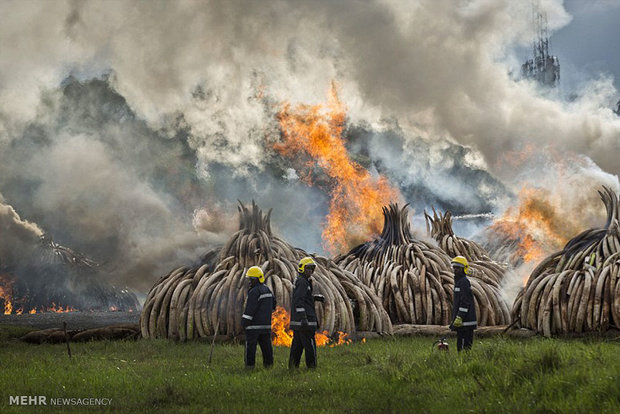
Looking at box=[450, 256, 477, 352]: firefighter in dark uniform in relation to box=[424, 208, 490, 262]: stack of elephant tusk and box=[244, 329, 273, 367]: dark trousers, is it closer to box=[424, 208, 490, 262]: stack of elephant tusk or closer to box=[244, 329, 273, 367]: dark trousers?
box=[244, 329, 273, 367]: dark trousers

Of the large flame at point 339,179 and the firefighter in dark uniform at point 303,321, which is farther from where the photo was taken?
the large flame at point 339,179

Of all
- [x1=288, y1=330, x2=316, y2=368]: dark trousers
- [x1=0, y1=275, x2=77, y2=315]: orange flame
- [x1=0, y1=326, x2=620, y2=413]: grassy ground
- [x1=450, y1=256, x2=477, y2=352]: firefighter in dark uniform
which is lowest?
[x1=0, y1=326, x2=620, y2=413]: grassy ground

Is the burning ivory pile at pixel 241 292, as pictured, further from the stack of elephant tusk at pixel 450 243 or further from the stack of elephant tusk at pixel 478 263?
the stack of elephant tusk at pixel 450 243

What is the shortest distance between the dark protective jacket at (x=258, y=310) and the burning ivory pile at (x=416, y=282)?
31.5 ft

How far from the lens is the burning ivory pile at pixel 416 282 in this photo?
22000 millimetres

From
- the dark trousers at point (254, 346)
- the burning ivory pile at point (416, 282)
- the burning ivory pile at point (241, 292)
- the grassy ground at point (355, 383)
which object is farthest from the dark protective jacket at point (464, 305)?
the burning ivory pile at point (416, 282)

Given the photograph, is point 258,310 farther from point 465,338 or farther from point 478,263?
point 478,263

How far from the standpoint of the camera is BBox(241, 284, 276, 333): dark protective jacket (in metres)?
13.0

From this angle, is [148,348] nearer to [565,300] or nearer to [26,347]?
[26,347]

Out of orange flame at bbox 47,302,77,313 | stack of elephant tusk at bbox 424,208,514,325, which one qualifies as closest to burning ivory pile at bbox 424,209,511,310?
stack of elephant tusk at bbox 424,208,514,325

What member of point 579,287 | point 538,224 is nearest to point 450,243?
point 538,224

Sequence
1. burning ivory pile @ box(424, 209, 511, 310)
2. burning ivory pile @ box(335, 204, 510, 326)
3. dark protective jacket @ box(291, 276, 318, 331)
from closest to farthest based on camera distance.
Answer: dark protective jacket @ box(291, 276, 318, 331), burning ivory pile @ box(335, 204, 510, 326), burning ivory pile @ box(424, 209, 511, 310)

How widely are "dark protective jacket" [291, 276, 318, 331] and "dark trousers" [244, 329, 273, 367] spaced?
58cm

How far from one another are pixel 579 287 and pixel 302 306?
7851 mm
